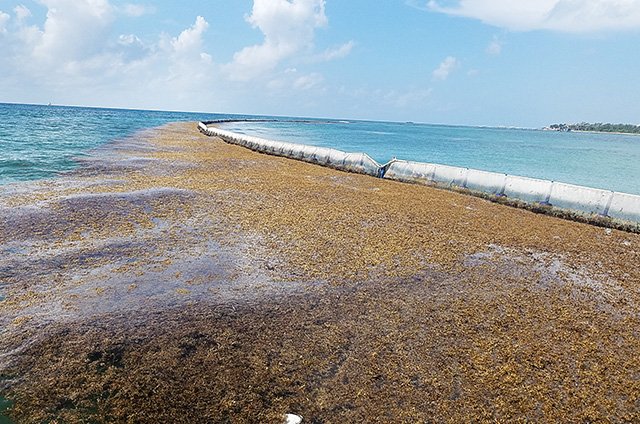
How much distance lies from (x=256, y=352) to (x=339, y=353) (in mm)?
1005

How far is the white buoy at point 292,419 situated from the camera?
3.67 meters

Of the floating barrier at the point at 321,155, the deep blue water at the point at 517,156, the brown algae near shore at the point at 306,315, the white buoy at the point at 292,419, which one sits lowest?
the deep blue water at the point at 517,156

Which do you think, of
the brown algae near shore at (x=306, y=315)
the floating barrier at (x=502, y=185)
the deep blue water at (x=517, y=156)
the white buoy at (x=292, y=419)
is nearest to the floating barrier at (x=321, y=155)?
the floating barrier at (x=502, y=185)

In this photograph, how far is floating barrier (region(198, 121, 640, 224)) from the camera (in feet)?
39.8

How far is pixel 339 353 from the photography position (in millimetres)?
4781

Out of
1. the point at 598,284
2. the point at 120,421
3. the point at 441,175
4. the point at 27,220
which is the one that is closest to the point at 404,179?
the point at 441,175

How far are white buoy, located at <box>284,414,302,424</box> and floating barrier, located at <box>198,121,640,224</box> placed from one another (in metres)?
12.5

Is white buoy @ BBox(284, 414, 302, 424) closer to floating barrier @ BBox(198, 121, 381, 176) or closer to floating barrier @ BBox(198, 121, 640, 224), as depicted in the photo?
floating barrier @ BBox(198, 121, 640, 224)

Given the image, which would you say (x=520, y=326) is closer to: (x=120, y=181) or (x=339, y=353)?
(x=339, y=353)

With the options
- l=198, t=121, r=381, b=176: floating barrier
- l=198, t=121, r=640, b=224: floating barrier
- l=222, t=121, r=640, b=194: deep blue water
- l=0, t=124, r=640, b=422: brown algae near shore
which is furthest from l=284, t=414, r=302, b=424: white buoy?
l=222, t=121, r=640, b=194: deep blue water

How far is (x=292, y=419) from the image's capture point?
3.70 m

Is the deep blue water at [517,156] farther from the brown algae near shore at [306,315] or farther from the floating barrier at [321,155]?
the brown algae near shore at [306,315]

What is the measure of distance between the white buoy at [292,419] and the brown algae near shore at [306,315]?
94 mm

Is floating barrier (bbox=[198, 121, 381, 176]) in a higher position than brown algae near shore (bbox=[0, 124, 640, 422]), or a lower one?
lower
